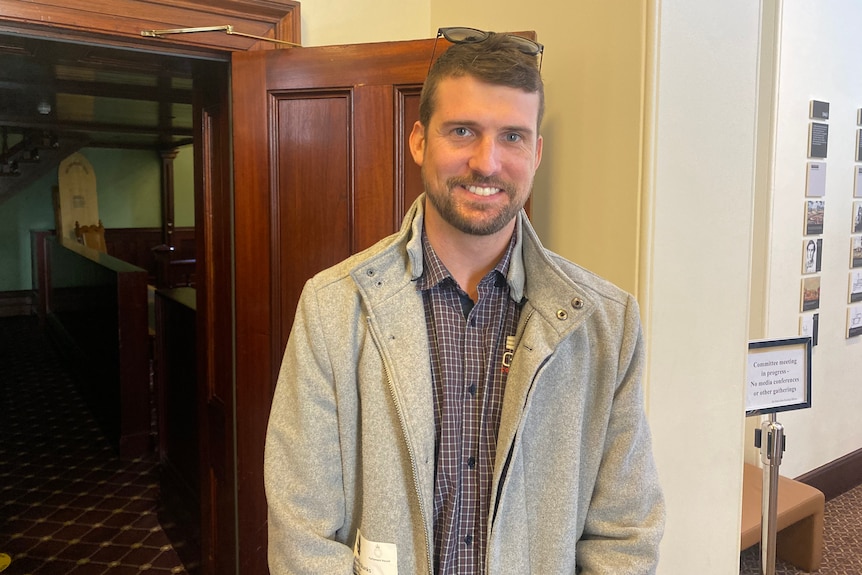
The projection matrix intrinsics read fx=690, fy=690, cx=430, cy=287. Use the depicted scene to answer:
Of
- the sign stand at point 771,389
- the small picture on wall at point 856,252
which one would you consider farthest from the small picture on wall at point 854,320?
the sign stand at point 771,389

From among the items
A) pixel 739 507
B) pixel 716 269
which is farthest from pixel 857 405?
pixel 716 269

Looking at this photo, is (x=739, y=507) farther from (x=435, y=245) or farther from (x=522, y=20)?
(x=522, y=20)

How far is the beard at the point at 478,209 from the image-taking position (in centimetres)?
124

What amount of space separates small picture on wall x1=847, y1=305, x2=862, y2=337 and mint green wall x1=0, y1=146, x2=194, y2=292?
9.08 m

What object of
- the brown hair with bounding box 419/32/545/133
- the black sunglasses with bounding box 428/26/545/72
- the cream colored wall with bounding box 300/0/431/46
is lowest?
the brown hair with bounding box 419/32/545/133

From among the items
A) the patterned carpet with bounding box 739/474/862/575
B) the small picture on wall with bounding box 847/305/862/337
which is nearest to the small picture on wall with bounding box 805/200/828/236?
the small picture on wall with bounding box 847/305/862/337

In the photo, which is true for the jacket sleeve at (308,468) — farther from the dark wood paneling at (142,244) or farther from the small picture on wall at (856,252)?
the dark wood paneling at (142,244)

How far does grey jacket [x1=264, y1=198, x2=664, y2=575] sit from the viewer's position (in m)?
1.20

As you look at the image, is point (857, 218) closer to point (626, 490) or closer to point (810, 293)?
point (810, 293)

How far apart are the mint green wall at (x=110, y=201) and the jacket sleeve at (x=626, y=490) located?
10.2m

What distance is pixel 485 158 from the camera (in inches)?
48.3

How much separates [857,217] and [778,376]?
229 centimetres

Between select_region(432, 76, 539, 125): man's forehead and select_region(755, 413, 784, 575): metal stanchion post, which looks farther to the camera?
select_region(755, 413, 784, 575): metal stanchion post

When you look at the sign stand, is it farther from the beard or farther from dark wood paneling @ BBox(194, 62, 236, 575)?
dark wood paneling @ BBox(194, 62, 236, 575)
